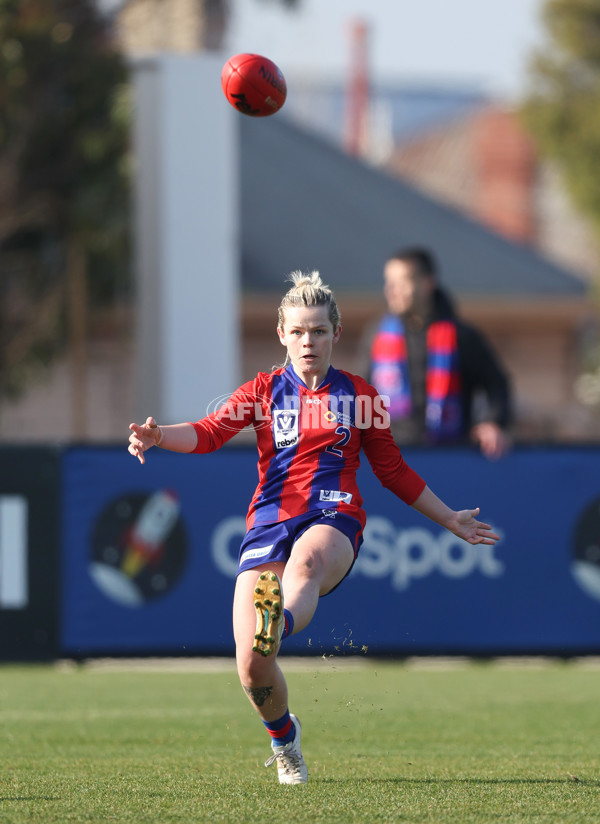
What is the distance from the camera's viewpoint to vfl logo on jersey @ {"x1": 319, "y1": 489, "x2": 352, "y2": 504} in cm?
520

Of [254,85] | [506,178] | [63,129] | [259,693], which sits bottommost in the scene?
[259,693]

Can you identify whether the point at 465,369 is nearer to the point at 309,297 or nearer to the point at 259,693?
the point at 309,297

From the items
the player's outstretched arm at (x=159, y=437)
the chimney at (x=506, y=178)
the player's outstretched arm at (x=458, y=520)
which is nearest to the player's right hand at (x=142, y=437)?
the player's outstretched arm at (x=159, y=437)

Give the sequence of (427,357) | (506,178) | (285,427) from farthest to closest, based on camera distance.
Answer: (506,178)
(427,357)
(285,427)

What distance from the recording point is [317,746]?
6398mm

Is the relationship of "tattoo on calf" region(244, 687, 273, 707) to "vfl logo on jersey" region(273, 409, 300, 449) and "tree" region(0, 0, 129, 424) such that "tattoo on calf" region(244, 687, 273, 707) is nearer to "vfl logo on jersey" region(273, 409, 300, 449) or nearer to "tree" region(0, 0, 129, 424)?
"vfl logo on jersey" region(273, 409, 300, 449)

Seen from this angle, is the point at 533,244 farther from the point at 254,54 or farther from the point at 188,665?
the point at 254,54

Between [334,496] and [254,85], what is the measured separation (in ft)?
7.06

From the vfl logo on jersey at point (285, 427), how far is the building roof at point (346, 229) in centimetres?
1894

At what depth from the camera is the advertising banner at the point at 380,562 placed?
8.91 meters

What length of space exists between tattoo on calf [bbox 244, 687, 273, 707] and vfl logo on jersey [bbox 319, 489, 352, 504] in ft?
2.40

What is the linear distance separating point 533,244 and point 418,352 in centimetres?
3000

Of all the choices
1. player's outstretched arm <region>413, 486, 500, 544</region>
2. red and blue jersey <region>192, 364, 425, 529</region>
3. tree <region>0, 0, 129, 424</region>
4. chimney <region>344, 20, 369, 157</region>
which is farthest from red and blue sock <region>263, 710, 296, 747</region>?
chimney <region>344, 20, 369, 157</region>

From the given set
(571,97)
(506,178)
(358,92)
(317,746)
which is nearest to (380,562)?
(317,746)
